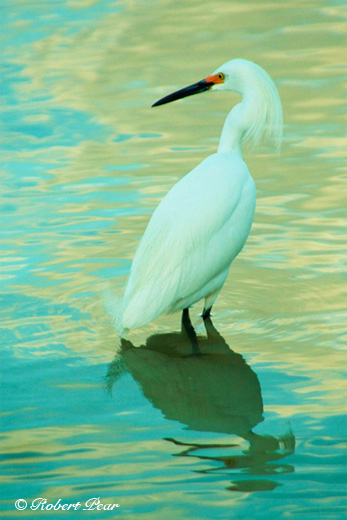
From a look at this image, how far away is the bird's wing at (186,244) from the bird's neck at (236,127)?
16.3 inches

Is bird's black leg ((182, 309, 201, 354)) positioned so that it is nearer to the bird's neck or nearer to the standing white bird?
the standing white bird

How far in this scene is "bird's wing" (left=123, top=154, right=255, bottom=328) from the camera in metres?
4.56

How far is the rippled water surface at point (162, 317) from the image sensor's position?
3.34 metres

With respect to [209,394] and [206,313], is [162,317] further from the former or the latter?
[209,394]

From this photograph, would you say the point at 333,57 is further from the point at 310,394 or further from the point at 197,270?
the point at 310,394

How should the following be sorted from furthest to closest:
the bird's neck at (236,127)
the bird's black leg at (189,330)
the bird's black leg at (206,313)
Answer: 1. the bird's neck at (236,127)
2. the bird's black leg at (206,313)
3. the bird's black leg at (189,330)

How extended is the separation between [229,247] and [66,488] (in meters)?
1.82

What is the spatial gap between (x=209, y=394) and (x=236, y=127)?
69.7 inches

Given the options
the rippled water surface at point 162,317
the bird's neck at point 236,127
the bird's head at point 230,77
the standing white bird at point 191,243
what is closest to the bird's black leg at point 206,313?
the standing white bird at point 191,243

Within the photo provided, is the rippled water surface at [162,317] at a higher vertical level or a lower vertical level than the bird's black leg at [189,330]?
higher

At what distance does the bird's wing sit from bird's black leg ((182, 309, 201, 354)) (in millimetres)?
194

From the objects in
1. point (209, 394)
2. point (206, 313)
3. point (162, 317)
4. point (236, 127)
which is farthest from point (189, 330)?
point (236, 127)

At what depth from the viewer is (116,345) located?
14.8 ft

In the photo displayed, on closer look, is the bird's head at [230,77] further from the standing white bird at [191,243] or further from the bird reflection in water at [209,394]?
the bird reflection in water at [209,394]
